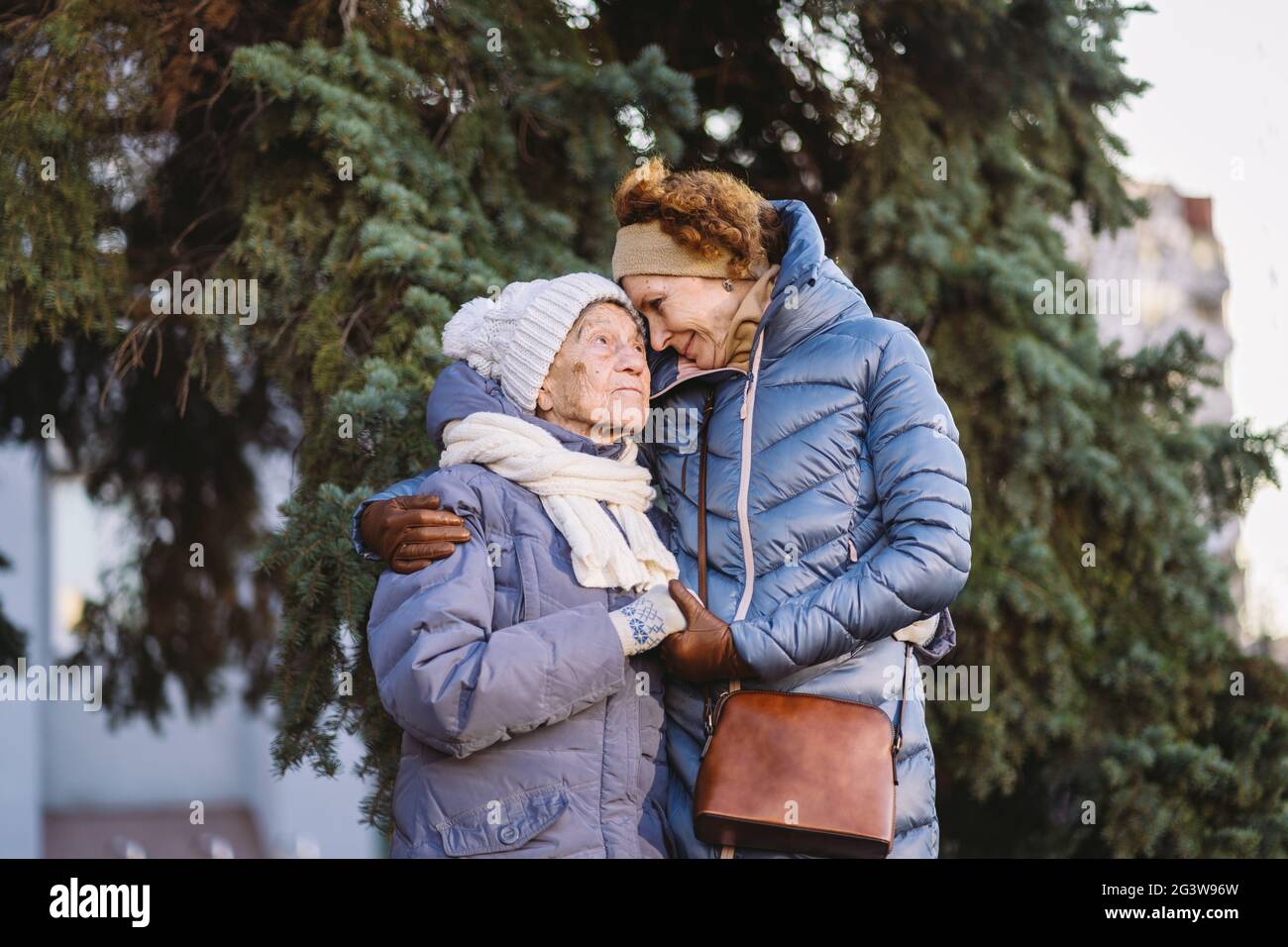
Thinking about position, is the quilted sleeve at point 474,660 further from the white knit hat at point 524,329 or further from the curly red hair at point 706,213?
the curly red hair at point 706,213

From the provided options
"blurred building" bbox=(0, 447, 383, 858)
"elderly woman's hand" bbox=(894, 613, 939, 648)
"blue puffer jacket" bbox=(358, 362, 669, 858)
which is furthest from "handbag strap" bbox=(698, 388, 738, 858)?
"blurred building" bbox=(0, 447, 383, 858)

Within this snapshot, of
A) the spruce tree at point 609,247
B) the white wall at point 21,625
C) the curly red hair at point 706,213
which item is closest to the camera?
the curly red hair at point 706,213

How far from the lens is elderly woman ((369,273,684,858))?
8.39 feet

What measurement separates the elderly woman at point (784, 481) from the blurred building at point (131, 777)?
768 centimetres

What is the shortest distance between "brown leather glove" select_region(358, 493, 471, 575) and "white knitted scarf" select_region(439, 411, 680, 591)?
0.16 meters

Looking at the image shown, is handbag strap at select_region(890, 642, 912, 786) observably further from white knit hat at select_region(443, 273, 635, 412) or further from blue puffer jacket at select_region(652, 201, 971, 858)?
white knit hat at select_region(443, 273, 635, 412)

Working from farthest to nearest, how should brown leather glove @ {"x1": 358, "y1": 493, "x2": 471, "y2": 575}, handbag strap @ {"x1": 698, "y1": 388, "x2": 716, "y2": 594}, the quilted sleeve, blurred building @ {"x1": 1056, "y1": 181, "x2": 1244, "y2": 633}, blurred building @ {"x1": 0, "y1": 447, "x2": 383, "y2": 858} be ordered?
blurred building @ {"x1": 0, "y1": 447, "x2": 383, "y2": 858}, blurred building @ {"x1": 1056, "y1": 181, "x2": 1244, "y2": 633}, handbag strap @ {"x1": 698, "y1": 388, "x2": 716, "y2": 594}, brown leather glove @ {"x1": 358, "y1": 493, "x2": 471, "y2": 575}, the quilted sleeve

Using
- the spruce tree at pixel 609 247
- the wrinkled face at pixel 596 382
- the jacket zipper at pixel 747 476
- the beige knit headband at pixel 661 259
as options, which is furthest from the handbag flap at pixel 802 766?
the spruce tree at pixel 609 247

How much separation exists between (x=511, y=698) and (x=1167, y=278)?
19363 millimetres

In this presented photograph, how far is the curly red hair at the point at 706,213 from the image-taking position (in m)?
2.98

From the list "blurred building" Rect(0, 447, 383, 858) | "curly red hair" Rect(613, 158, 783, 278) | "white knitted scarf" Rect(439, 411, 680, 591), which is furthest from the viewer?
"blurred building" Rect(0, 447, 383, 858)

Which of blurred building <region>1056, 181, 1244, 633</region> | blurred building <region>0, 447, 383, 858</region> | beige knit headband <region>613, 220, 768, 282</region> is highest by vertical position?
blurred building <region>1056, 181, 1244, 633</region>

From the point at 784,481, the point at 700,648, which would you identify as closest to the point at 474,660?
the point at 700,648
